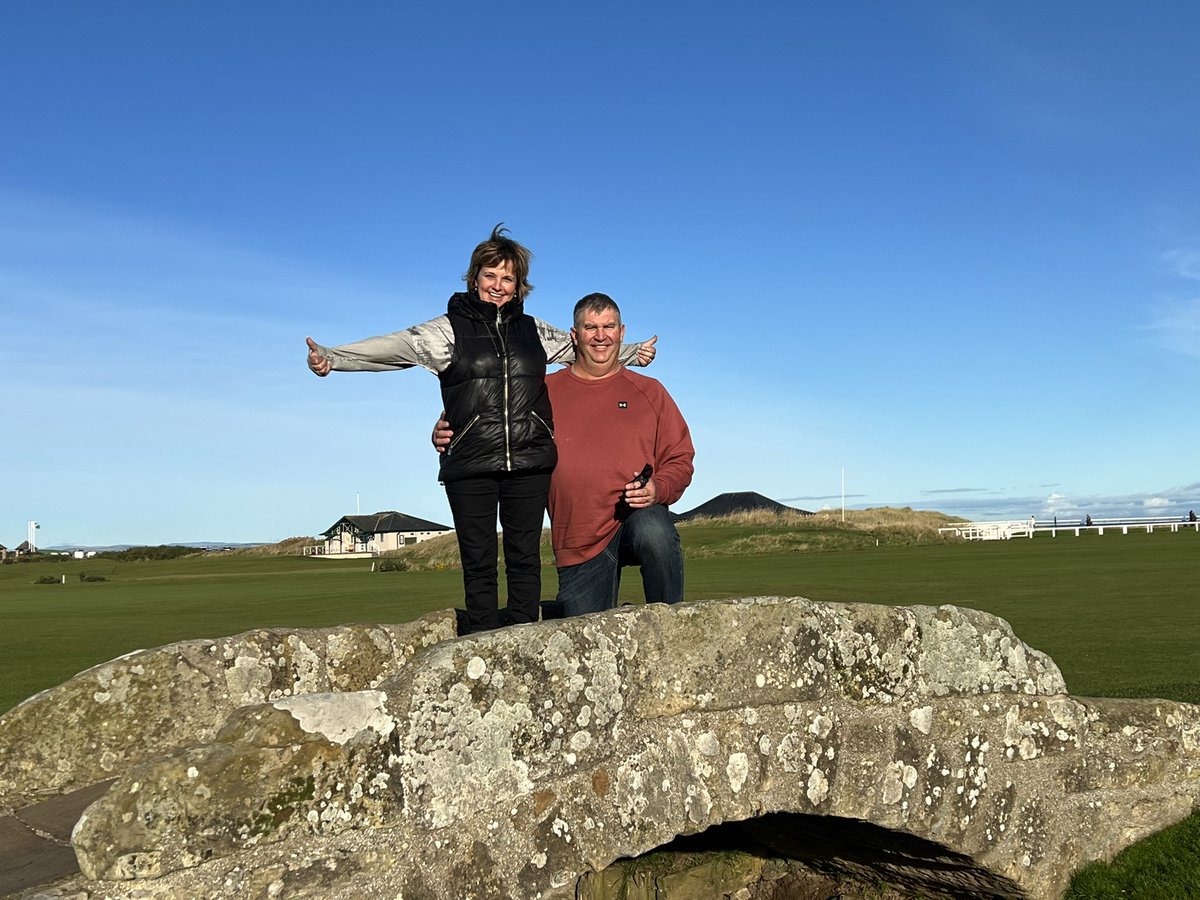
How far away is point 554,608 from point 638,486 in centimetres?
121

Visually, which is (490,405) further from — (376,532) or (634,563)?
(376,532)

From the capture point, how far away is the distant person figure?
4.55 metres

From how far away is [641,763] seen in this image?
3.42 metres

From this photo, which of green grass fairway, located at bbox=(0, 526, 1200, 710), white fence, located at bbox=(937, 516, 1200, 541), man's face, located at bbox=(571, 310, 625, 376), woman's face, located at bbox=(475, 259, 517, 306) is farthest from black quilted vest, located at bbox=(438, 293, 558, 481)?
white fence, located at bbox=(937, 516, 1200, 541)

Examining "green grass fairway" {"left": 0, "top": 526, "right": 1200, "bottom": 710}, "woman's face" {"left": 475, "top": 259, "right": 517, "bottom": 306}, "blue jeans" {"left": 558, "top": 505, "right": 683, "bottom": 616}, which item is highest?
"woman's face" {"left": 475, "top": 259, "right": 517, "bottom": 306}

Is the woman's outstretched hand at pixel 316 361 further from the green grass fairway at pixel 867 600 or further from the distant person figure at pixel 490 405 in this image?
the green grass fairway at pixel 867 600

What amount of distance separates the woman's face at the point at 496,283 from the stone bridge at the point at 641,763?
184 cm

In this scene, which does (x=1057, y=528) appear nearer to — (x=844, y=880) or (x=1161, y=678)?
(x=1161, y=678)

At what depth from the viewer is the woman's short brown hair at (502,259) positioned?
480cm

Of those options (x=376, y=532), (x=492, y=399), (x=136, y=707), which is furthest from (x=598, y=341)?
(x=376, y=532)

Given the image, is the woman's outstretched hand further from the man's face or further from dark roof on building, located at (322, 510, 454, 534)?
dark roof on building, located at (322, 510, 454, 534)

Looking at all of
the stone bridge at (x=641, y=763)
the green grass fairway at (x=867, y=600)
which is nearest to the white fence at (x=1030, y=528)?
the green grass fairway at (x=867, y=600)

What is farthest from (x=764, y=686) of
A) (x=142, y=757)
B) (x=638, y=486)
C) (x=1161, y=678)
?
(x=1161, y=678)

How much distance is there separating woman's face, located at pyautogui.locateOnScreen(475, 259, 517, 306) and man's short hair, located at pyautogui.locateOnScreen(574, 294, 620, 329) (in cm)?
42
